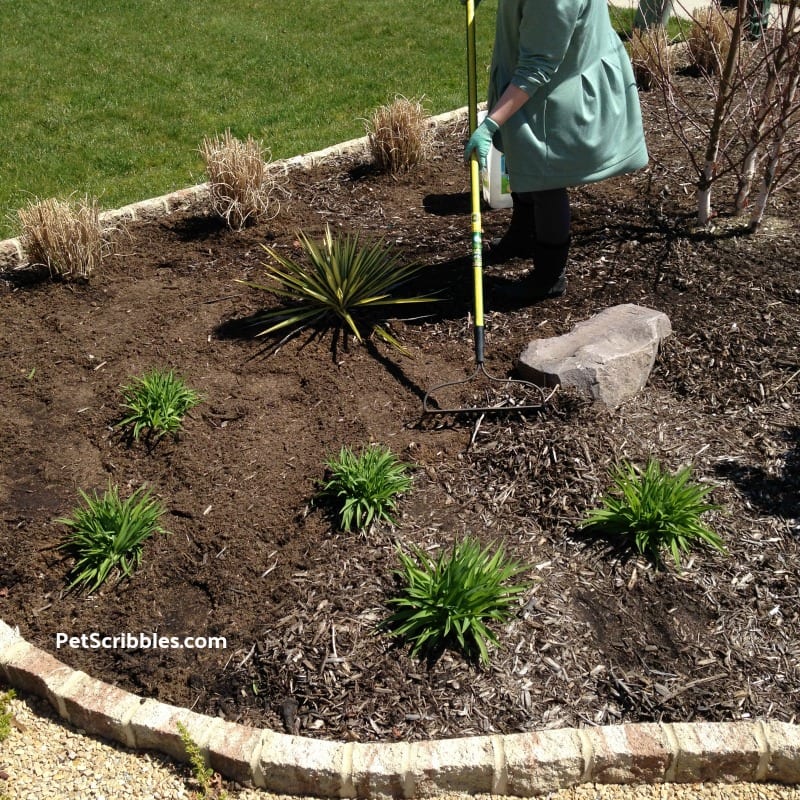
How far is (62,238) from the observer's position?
486cm

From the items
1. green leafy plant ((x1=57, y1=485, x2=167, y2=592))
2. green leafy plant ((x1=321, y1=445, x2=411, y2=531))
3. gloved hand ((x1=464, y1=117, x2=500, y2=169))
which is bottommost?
green leafy plant ((x1=57, y1=485, x2=167, y2=592))

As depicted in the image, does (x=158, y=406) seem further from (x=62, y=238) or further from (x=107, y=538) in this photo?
(x=62, y=238)

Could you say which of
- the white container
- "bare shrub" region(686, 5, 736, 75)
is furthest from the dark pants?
"bare shrub" region(686, 5, 736, 75)

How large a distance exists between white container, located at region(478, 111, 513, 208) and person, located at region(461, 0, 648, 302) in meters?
1.04

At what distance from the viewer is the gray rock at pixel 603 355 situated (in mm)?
Result: 3797

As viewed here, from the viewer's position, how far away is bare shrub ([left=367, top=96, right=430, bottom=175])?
19.5 ft

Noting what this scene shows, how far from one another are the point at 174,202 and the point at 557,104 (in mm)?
2841

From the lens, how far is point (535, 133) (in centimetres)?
395

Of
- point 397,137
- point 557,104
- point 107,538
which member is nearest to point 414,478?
point 107,538

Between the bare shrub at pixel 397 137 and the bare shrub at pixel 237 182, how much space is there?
35.9 inches

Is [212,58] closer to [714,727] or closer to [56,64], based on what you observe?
[56,64]

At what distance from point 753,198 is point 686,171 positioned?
1.84 ft

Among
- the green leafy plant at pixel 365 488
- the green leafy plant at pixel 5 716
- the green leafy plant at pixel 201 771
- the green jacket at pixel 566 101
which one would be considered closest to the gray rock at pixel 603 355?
the green jacket at pixel 566 101

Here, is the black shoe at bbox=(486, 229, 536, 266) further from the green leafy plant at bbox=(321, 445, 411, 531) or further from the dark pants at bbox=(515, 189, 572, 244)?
the green leafy plant at bbox=(321, 445, 411, 531)
